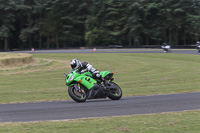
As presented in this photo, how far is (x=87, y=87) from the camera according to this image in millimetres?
10516

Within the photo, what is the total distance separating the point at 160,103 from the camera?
9977 millimetres

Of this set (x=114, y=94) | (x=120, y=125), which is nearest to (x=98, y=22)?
(x=114, y=94)

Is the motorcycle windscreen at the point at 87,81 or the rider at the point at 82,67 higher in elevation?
the rider at the point at 82,67

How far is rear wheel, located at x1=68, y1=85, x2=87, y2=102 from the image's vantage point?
1016cm

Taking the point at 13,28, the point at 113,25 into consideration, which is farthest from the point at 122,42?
the point at 13,28

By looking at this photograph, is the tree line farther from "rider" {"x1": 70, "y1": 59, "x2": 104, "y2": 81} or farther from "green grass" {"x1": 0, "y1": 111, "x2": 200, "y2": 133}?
"green grass" {"x1": 0, "y1": 111, "x2": 200, "y2": 133}

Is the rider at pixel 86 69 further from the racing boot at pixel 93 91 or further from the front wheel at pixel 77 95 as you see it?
the front wheel at pixel 77 95

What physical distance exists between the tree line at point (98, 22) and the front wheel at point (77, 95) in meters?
45.7

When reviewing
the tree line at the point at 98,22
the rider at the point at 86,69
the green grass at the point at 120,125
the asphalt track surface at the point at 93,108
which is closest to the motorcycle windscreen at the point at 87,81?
the rider at the point at 86,69

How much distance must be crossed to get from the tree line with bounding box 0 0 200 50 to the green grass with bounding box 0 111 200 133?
47.9 m

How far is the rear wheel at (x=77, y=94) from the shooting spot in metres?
10.2

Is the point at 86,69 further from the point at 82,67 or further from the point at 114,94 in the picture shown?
the point at 114,94

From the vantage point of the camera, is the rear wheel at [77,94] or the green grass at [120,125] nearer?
the green grass at [120,125]

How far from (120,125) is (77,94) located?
12.1 feet
